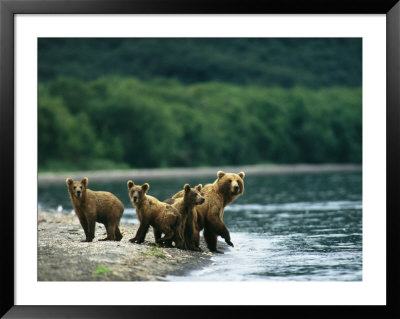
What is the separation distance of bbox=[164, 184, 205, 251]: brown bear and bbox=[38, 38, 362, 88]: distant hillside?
4088 cm

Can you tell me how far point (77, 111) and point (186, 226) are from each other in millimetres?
40413

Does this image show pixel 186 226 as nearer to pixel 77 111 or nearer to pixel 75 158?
pixel 75 158

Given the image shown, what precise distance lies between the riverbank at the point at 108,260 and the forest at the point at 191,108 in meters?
30.1

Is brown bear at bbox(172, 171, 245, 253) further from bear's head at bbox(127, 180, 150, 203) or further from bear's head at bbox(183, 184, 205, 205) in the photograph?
bear's head at bbox(127, 180, 150, 203)

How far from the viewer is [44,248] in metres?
7.97

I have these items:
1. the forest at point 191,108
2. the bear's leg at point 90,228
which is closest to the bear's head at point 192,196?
the bear's leg at point 90,228

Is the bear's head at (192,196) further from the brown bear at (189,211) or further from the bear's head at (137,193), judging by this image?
the bear's head at (137,193)

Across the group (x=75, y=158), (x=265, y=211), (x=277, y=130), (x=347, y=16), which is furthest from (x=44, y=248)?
(x=277, y=130)

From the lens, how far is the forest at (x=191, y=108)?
45.0 meters

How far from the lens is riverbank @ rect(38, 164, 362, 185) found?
122ft

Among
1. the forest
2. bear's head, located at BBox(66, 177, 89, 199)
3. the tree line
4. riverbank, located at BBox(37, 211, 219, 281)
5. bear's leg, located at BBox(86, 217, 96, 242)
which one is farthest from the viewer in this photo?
the forest

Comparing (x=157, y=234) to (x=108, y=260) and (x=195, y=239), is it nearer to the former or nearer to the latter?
(x=195, y=239)

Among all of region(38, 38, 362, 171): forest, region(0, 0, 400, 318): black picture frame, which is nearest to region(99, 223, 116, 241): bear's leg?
region(0, 0, 400, 318): black picture frame

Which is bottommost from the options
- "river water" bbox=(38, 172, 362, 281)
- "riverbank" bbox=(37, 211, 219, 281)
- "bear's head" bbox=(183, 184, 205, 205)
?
"river water" bbox=(38, 172, 362, 281)
